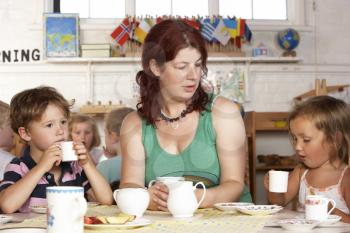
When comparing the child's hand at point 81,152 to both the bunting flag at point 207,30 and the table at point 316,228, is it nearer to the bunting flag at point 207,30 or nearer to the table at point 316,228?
the table at point 316,228

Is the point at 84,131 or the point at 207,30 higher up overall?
the point at 207,30

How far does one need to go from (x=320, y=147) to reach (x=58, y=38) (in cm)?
372

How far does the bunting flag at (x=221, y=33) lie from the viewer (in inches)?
215

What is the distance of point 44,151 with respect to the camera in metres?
1.95

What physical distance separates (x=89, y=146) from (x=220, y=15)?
2487mm

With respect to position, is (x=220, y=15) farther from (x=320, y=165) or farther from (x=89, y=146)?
(x=320, y=165)

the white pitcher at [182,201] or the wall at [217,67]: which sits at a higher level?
the wall at [217,67]

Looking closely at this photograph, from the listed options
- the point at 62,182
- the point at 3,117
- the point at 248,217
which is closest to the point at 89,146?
the point at 3,117

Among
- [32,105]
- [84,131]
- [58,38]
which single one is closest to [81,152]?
[32,105]

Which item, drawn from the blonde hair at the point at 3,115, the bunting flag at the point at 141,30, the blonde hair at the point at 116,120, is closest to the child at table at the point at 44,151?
the blonde hair at the point at 3,115

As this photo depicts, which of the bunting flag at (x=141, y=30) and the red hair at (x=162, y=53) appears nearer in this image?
the red hair at (x=162, y=53)

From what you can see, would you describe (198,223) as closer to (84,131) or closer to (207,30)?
(84,131)

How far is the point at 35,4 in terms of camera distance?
5445 mm

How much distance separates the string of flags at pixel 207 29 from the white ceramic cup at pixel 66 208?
4.31m
